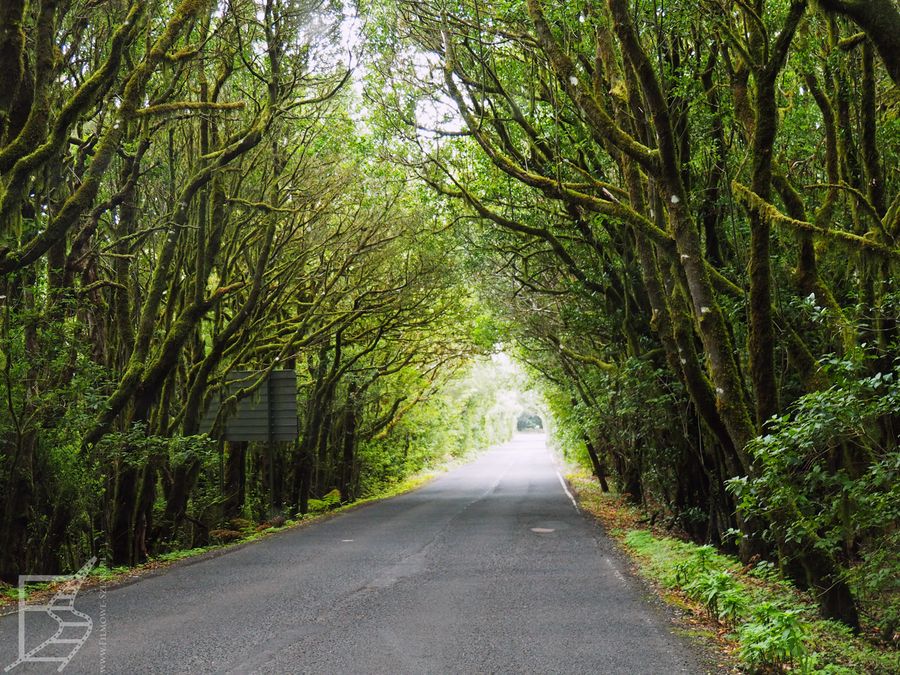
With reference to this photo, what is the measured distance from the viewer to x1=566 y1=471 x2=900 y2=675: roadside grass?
17.5 feet

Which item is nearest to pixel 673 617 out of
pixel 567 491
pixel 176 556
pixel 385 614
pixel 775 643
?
pixel 775 643

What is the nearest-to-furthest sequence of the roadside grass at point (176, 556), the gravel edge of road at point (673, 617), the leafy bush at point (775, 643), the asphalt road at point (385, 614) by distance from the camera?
1. the leafy bush at point (775, 643)
2. the gravel edge of road at point (673, 617)
3. the asphalt road at point (385, 614)
4. the roadside grass at point (176, 556)

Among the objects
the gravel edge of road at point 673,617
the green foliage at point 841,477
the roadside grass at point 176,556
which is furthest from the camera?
the roadside grass at point 176,556

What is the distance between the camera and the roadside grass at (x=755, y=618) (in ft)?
17.5

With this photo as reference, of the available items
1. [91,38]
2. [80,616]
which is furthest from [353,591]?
[91,38]

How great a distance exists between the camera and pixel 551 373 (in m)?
25.7

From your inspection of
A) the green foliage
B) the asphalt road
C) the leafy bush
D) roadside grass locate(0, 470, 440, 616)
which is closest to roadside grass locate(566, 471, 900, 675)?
the leafy bush

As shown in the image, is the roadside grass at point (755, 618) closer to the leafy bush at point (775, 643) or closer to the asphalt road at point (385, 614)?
the leafy bush at point (775, 643)

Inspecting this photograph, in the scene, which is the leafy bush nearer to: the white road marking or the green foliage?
the green foliage

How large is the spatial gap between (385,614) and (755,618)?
371cm

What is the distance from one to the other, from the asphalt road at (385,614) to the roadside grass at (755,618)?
44 centimetres

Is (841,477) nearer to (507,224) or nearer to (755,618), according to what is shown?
(755,618)

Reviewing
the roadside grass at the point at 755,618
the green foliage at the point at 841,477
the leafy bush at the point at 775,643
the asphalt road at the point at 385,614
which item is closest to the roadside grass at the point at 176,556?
the asphalt road at the point at 385,614

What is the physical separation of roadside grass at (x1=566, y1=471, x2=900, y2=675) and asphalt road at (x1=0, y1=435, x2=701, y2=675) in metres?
0.44
